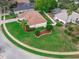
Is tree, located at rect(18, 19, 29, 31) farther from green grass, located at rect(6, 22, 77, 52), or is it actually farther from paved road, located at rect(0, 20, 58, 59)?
paved road, located at rect(0, 20, 58, 59)

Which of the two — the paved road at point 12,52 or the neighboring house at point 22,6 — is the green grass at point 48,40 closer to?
the paved road at point 12,52

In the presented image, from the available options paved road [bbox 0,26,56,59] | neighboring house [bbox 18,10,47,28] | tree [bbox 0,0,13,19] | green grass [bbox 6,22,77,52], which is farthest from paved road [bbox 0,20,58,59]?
tree [bbox 0,0,13,19]

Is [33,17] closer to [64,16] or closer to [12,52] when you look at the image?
[64,16]

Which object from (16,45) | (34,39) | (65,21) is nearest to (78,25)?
(65,21)

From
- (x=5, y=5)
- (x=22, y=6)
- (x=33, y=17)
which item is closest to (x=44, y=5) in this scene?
(x=33, y=17)

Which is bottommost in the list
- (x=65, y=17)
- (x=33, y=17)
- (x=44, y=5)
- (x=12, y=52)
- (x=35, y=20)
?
(x=12, y=52)

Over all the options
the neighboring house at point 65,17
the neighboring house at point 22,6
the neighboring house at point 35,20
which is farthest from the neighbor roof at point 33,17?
the neighboring house at point 65,17
